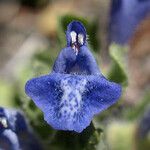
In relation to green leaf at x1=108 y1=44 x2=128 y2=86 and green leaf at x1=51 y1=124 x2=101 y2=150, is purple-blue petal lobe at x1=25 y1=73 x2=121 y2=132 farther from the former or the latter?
green leaf at x1=108 y1=44 x2=128 y2=86

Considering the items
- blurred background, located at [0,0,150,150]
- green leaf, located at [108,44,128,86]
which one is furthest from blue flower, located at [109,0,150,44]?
green leaf, located at [108,44,128,86]

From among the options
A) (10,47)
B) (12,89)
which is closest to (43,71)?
(12,89)

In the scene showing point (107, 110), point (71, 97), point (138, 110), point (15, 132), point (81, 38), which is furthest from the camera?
point (138, 110)

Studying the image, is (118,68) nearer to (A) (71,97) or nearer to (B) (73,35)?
(B) (73,35)

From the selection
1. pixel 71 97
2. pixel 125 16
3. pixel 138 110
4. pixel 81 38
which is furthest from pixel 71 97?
pixel 138 110

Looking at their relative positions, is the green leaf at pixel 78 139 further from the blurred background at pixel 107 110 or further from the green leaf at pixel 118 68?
the green leaf at pixel 118 68

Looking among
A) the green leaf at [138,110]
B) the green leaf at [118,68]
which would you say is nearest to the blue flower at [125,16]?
the green leaf at [118,68]

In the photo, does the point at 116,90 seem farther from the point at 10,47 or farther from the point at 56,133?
the point at 10,47
